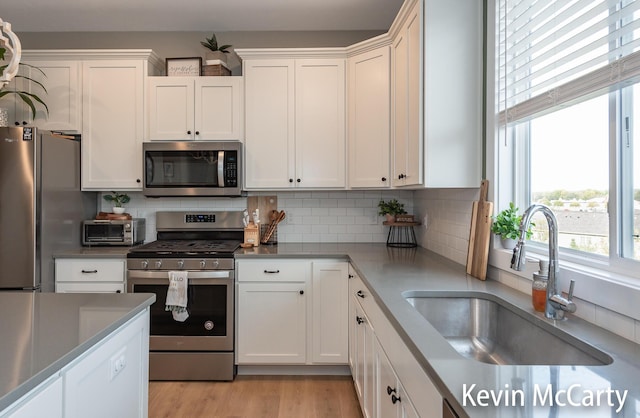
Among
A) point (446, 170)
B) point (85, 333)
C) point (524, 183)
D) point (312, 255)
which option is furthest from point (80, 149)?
point (524, 183)

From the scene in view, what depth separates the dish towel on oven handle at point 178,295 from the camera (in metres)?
2.72

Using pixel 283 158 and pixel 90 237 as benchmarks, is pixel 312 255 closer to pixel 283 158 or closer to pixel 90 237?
pixel 283 158

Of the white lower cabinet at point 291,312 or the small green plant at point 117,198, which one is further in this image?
the small green plant at point 117,198

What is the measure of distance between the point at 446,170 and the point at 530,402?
153cm

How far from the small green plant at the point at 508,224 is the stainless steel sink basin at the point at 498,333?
1.18ft

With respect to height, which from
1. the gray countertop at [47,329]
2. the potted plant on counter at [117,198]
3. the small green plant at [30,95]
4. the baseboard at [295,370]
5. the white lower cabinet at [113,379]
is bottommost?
the baseboard at [295,370]

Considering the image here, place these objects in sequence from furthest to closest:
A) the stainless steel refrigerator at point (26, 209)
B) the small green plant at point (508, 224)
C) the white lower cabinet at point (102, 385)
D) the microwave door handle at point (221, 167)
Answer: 1. the microwave door handle at point (221, 167)
2. the stainless steel refrigerator at point (26, 209)
3. the small green plant at point (508, 224)
4. the white lower cabinet at point (102, 385)

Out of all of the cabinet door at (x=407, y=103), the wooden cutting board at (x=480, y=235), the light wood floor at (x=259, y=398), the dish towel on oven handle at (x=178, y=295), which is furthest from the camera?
the dish towel on oven handle at (x=178, y=295)

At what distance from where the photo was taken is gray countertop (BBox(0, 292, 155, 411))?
85 cm

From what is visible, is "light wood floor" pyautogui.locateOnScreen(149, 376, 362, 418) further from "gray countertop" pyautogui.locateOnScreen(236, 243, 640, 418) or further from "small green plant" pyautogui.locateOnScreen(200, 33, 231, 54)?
"small green plant" pyautogui.locateOnScreen(200, 33, 231, 54)

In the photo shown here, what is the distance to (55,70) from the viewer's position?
121 inches

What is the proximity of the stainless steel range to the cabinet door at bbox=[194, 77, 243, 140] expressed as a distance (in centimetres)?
94

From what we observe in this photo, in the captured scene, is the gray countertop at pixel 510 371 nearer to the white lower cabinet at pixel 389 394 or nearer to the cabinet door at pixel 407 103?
the white lower cabinet at pixel 389 394

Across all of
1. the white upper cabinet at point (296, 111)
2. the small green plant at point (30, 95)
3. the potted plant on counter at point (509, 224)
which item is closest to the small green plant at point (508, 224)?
the potted plant on counter at point (509, 224)
